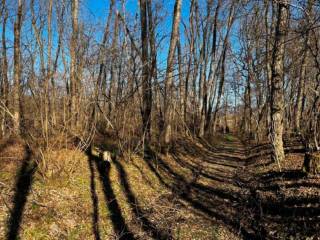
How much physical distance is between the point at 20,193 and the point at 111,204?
2049mm

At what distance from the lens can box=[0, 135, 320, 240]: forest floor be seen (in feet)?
20.5

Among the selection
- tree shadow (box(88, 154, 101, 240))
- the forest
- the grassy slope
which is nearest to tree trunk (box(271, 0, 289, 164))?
the forest

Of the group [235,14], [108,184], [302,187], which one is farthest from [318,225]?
[235,14]

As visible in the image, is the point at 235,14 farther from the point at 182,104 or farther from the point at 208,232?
the point at 208,232

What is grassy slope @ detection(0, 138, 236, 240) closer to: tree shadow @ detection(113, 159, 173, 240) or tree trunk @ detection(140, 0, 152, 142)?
tree shadow @ detection(113, 159, 173, 240)

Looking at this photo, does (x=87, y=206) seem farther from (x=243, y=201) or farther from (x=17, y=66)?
(x=17, y=66)

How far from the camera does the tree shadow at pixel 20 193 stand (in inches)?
229

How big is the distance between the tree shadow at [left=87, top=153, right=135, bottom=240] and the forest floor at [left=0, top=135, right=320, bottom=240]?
20mm

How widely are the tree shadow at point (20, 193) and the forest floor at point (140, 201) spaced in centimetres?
2

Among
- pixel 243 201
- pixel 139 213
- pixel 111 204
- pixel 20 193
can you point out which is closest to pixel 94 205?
pixel 111 204

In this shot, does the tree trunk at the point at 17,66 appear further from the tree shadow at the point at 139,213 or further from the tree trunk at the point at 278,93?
the tree trunk at the point at 278,93

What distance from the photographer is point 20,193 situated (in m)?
7.01

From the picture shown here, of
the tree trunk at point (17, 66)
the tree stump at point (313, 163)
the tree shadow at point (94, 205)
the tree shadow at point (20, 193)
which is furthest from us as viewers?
the tree trunk at point (17, 66)

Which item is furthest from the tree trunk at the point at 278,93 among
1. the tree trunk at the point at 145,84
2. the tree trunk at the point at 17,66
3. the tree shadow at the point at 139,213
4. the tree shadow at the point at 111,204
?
the tree trunk at the point at 17,66
